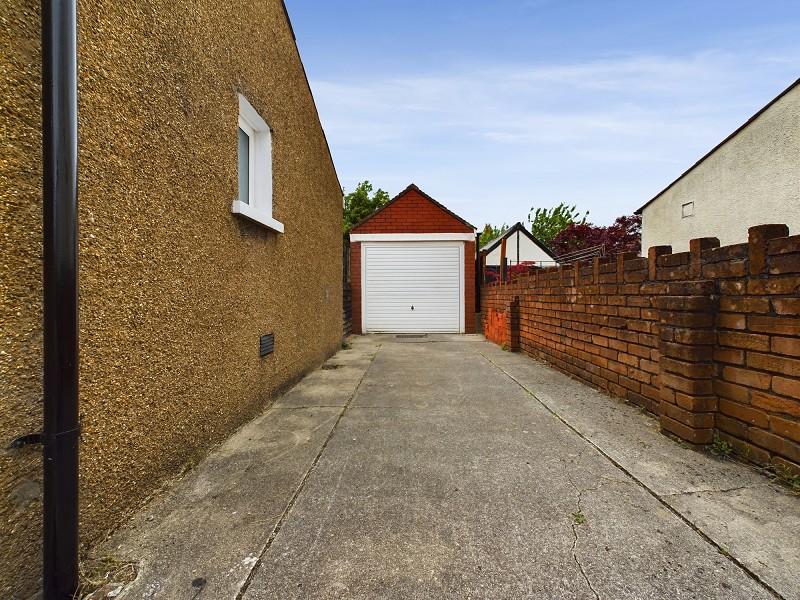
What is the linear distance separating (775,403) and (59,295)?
10.8 feet

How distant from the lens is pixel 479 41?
7102mm

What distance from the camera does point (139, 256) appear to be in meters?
1.77

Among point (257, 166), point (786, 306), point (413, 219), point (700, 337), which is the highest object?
point (413, 219)

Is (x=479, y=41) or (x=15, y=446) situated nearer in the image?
(x=15, y=446)

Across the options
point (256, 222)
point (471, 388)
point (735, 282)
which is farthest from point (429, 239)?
point (735, 282)

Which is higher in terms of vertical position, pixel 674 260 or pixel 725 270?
pixel 674 260

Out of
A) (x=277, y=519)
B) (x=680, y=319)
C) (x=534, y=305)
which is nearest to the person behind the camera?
(x=277, y=519)

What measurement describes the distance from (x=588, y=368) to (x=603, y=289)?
92 cm

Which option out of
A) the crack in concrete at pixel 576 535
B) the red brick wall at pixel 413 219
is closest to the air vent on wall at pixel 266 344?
the crack in concrete at pixel 576 535

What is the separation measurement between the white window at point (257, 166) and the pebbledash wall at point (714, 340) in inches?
132

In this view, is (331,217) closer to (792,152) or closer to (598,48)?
(598,48)

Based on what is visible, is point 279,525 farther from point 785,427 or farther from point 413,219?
point 413,219

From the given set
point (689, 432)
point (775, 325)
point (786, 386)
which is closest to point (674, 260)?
point (775, 325)

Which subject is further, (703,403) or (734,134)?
(734,134)
